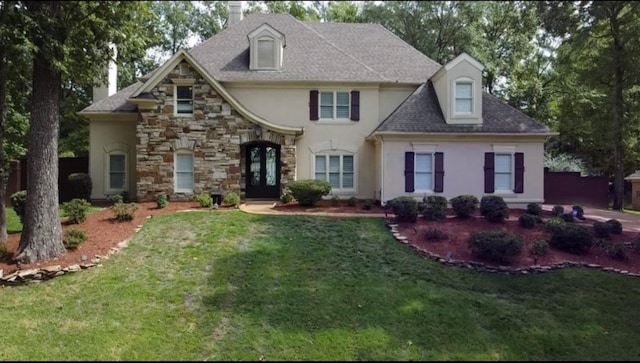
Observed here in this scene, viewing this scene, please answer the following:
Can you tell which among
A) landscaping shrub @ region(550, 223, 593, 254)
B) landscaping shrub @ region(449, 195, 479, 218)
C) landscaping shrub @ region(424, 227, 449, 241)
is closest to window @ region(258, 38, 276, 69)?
landscaping shrub @ region(449, 195, 479, 218)

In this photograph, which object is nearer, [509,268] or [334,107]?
[509,268]

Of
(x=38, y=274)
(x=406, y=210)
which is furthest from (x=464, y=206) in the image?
(x=38, y=274)

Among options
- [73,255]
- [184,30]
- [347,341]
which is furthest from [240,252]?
[184,30]

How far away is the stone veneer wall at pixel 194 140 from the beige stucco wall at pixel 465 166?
5099mm

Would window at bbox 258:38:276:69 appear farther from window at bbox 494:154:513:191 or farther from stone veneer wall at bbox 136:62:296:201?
window at bbox 494:154:513:191

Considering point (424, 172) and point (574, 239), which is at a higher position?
point (424, 172)

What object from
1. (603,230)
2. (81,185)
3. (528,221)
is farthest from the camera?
(81,185)

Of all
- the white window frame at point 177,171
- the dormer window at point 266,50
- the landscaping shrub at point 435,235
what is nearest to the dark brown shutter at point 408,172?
the landscaping shrub at point 435,235

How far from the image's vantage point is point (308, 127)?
18297 millimetres

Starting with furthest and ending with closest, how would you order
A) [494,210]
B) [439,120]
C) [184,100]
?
[439,120]
[184,100]
[494,210]

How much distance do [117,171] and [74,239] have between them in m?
8.19

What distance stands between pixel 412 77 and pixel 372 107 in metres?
2.21

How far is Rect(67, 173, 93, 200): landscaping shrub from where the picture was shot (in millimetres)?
17578

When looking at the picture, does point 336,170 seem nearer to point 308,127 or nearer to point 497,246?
point 308,127
